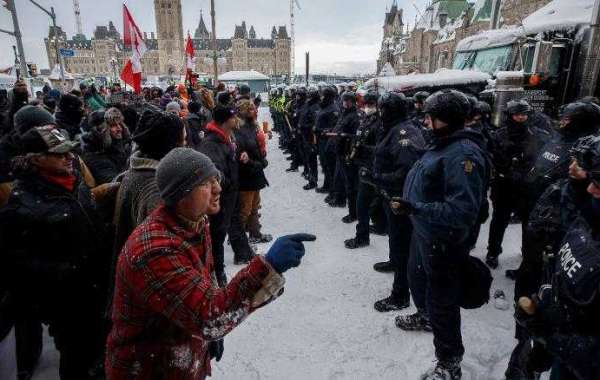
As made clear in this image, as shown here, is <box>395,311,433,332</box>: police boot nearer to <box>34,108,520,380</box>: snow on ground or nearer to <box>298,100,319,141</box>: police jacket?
<box>34,108,520,380</box>: snow on ground

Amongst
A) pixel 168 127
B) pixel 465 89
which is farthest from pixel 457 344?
pixel 465 89

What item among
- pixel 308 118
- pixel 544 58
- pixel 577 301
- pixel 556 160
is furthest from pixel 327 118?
pixel 577 301

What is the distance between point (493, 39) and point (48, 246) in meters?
10.8

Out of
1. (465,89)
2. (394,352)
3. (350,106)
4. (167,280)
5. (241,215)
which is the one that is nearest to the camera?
(167,280)

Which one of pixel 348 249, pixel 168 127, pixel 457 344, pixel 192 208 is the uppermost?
pixel 168 127

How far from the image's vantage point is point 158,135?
2367 millimetres

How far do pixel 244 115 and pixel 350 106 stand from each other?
Result: 2.13 metres

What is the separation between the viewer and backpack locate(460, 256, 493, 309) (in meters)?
2.77

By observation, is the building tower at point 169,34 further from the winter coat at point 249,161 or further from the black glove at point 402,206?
the black glove at point 402,206

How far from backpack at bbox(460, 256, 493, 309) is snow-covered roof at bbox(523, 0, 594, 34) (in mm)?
7402

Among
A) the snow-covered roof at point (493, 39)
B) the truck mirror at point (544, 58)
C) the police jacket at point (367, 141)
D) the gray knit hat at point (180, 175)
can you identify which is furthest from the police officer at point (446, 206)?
the snow-covered roof at point (493, 39)

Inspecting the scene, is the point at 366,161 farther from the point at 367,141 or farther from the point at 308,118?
the point at 308,118

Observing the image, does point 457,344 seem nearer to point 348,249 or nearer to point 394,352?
point 394,352

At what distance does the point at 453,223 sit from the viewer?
8.43ft
